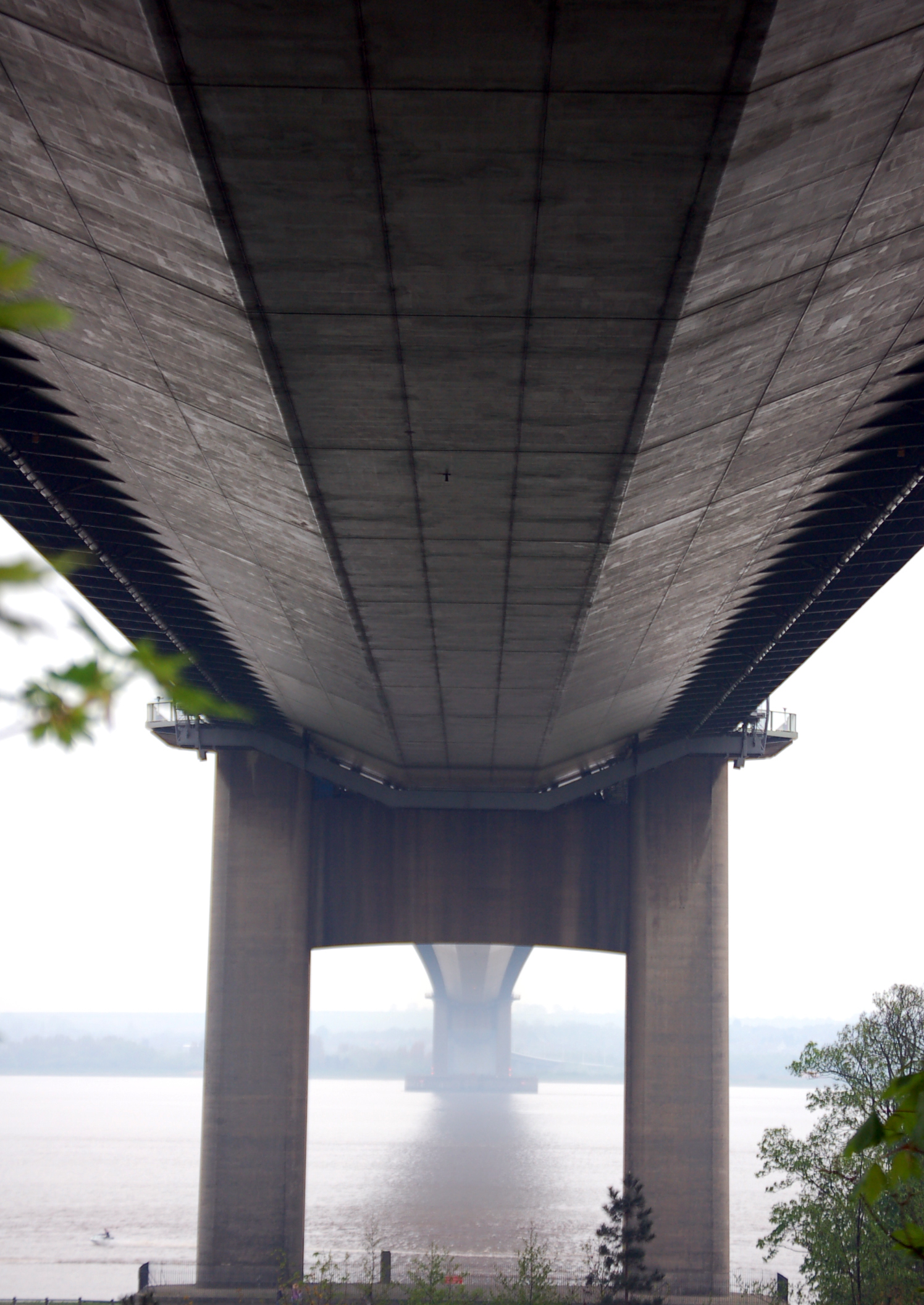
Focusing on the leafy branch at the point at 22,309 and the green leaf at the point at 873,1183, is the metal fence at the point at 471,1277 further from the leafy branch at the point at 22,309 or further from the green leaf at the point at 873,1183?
the leafy branch at the point at 22,309

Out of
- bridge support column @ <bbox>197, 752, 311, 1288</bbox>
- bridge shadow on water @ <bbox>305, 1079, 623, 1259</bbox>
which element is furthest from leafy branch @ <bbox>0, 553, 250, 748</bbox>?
bridge shadow on water @ <bbox>305, 1079, 623, 1259</bbox>

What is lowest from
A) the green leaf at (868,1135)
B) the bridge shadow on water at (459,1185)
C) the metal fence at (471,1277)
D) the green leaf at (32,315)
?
the bridge shadow on water at (459,1185)

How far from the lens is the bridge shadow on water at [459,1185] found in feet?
240

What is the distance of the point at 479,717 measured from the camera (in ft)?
136

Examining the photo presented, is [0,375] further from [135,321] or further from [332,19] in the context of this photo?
[332,19]

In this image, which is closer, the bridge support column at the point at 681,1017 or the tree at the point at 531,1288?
the tree at the point at 531,1288

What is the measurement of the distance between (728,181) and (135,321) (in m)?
8.22

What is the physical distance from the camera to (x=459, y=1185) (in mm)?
102500

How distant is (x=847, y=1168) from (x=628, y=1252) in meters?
6.96

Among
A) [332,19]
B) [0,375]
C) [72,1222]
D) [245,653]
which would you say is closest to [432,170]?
[332,19]

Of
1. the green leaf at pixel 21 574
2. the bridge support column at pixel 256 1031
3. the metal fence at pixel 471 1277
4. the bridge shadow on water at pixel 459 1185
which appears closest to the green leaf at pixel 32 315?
the green leaf at pixel 21 574

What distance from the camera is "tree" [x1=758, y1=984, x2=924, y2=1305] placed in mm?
37125

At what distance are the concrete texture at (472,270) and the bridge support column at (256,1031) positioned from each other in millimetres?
22373

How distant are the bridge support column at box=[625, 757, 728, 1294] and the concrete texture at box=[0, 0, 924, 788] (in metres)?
22.4
